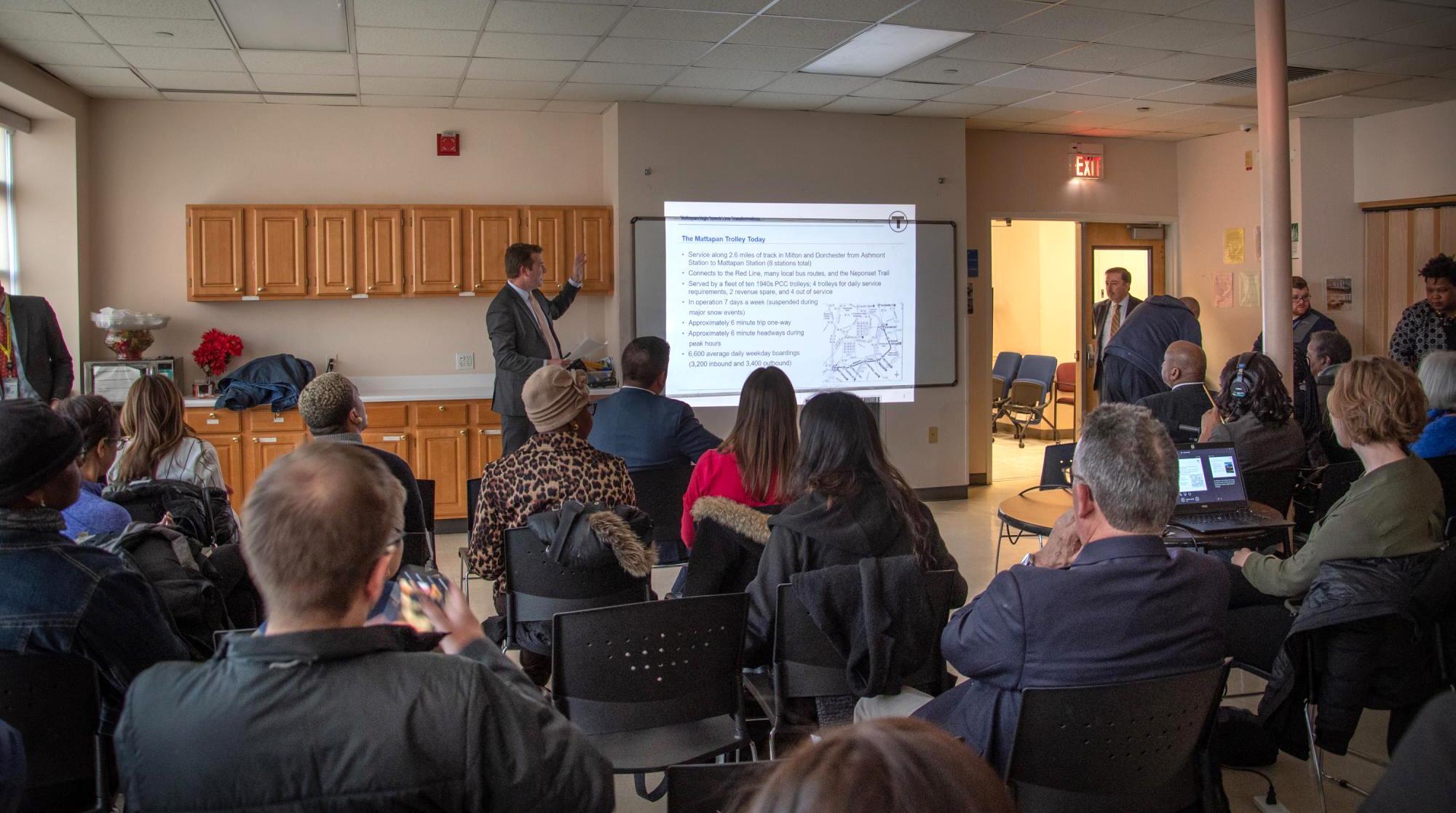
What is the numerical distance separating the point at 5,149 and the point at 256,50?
1973mm

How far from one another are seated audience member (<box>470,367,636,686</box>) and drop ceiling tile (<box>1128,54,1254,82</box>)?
509 cm

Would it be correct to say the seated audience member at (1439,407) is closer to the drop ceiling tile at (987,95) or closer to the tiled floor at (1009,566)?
the tiled floor at (1009,566)

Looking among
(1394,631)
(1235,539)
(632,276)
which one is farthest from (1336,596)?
(632,276)

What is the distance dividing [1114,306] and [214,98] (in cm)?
671

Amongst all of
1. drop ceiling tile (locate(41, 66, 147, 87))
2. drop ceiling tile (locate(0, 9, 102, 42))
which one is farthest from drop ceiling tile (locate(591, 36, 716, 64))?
drop ceiling tile (locate(41, 66, 147, 87))

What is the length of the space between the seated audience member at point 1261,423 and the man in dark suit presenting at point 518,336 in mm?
3846

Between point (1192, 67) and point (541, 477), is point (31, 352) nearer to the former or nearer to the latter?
point (541, 477)

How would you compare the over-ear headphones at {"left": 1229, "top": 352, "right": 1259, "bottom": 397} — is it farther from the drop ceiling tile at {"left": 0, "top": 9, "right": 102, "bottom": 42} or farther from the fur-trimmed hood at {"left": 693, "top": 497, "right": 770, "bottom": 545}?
the drop ceiling tile at {"left": 0, "top": 9, "right": 102, "bottom": 42}

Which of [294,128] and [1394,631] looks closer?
[1394,631]

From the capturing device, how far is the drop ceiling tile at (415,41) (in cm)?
561

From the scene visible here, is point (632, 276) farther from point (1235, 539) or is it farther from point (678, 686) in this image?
point (678, 686)

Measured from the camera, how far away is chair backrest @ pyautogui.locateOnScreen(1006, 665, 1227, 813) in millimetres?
1743

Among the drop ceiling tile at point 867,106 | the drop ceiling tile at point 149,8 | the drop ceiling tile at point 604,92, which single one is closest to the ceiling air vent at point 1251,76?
the drop ceiling tile at point 867,106

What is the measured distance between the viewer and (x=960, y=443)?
850cm
